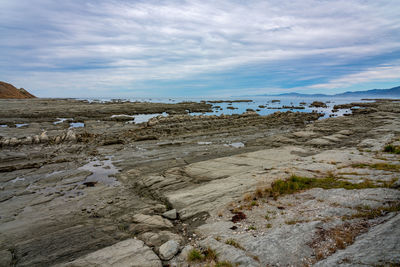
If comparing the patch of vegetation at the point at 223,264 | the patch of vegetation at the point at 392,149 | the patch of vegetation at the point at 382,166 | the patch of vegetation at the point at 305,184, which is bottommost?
the patch of vegetation at the point at 223,264

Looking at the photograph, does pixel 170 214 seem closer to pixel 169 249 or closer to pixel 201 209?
pixel 201 209

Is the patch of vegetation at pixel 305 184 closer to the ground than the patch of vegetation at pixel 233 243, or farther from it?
farther from it

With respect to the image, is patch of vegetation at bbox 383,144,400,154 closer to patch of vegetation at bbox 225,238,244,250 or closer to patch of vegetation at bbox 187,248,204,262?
patch of vegetation at bbox 225,238,244,250

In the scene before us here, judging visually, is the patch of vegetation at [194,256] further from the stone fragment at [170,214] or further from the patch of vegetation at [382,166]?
the patch of vegetation at [382,166]

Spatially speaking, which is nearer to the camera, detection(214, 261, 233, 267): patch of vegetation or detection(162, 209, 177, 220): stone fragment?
detection(214, 261, 233, 267): patch of vegetation

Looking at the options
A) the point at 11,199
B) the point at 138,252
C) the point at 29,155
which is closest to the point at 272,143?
the point at 138,252

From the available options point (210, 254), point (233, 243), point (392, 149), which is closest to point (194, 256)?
point (210, 254)

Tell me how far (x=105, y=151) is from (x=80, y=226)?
1592 centimetres

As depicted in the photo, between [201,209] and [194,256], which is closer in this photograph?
[194,256]

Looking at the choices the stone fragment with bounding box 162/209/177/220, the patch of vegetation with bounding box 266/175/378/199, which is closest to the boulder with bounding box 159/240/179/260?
the stone fragment with bounding box 162/209/177/220

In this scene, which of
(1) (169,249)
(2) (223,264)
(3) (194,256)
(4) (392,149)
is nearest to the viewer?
(2) (223,264)

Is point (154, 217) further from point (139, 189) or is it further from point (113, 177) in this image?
point (113, 177)

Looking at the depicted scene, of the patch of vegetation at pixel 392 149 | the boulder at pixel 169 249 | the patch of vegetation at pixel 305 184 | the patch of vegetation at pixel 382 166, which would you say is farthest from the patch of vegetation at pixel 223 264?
the patch of vegetation at pixel 392 149

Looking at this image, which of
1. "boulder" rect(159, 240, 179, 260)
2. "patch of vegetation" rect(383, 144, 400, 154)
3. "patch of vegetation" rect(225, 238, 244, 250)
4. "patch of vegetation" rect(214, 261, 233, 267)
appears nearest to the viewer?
"patch of vegetation" rect(214, 261, 233, 267)
